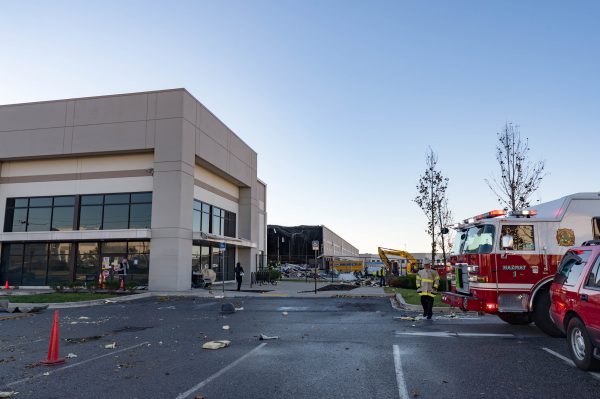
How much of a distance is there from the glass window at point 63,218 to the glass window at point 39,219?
18.1 inches

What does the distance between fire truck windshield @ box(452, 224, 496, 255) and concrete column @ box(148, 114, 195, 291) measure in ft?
58.9

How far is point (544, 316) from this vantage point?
1020cm

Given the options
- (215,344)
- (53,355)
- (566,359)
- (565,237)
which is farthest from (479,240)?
(53,355)

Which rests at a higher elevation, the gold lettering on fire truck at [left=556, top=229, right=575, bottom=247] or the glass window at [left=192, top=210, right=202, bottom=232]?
the glass window at [left=192, top=210, right=202, bottom=232]

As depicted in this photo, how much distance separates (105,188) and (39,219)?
524 cm

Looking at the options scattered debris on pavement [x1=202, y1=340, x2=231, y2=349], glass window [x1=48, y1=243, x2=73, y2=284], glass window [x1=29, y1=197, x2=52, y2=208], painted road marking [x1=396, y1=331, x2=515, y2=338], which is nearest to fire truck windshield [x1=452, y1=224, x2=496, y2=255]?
painted road marking [x1=396, y1=331, x2=515, y2=338]

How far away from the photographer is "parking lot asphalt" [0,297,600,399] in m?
6.02

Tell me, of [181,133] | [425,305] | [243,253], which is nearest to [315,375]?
[425,305]

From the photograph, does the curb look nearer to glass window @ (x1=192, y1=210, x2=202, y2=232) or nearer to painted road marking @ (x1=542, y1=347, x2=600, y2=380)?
painted road marking @ (x1=542, y1=347, x2=600, y2=380)

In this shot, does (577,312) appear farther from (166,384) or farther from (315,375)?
(166,384)

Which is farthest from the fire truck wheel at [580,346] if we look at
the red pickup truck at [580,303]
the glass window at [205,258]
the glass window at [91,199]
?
the glass window at [91,199]

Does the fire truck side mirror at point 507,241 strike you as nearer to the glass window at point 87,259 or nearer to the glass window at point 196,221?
the glass window at point 196,221

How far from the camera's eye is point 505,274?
10.3m

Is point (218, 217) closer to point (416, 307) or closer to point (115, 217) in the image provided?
point (115, 217)
